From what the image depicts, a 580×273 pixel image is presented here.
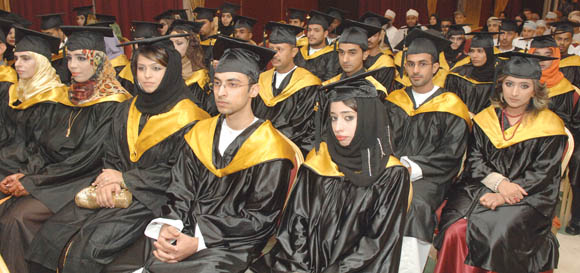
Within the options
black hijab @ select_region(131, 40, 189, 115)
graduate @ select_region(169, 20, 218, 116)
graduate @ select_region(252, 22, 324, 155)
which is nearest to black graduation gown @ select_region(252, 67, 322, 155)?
graduate @ select_region(252, 22, 324, 155)

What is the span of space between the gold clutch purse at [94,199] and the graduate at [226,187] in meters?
0.35

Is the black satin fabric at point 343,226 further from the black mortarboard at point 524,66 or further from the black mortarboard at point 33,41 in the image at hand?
the black mortarboard at point 33,41

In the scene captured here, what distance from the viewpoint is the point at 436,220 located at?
3107mm

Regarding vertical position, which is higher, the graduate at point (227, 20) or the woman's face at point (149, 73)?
the graduate at point (227, 20)

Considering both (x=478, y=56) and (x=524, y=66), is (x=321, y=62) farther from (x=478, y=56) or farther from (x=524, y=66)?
(x=524, y=66)

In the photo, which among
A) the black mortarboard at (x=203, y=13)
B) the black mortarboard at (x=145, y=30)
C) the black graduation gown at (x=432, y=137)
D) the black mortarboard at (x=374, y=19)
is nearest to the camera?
the black graduation gown at (x=432, y=137)

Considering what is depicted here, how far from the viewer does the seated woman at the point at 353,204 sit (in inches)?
93.1

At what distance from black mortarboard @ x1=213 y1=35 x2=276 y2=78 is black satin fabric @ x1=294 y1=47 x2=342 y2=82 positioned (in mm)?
3886

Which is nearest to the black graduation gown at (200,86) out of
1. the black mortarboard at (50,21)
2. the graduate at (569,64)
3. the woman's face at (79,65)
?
the woman's face at (79,65)

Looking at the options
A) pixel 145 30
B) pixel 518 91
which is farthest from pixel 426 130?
pixel 145 30

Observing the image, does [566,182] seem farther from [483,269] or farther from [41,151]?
[41,151]

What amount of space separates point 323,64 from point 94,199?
4544 millimetres

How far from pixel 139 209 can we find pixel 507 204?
2392 millimetres

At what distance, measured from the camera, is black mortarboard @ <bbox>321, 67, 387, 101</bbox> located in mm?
2408
